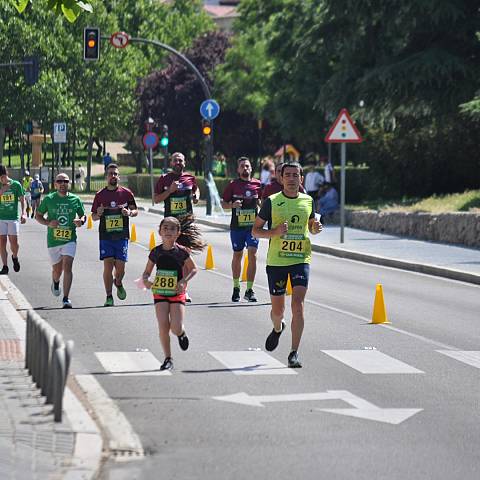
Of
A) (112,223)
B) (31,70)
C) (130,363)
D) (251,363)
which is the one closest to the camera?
(130,363)

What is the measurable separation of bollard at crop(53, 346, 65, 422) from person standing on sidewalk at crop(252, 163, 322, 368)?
3.95 m

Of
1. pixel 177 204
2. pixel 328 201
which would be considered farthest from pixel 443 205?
pixel 177 204

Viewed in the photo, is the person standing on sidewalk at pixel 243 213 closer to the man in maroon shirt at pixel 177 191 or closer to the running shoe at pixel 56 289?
the man in maroon shirt at pixel 177 191

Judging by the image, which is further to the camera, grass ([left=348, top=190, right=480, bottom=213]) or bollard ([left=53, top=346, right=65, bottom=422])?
grass ([left=348, top=190, right=480, bottom=213])

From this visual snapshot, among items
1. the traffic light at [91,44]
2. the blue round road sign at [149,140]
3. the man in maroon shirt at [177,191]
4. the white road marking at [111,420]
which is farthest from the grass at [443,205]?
the white road marking at [111,420]

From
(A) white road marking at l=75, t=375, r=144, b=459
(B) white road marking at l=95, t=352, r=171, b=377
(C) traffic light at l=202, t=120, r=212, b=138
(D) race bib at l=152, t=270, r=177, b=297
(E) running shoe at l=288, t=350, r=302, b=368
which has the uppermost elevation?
(C) traffic light at l=202, t=120, r=212, b=138

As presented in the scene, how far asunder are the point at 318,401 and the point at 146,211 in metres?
42.4

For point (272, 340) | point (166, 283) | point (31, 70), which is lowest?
point (272, 340)

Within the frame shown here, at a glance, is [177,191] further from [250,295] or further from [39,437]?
[39,437]

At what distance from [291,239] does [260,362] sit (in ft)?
3.97

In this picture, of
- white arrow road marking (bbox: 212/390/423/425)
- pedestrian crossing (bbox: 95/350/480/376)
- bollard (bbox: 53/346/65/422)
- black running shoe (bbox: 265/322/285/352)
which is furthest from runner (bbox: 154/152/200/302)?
bollard (bbox: 53/346/65/422)

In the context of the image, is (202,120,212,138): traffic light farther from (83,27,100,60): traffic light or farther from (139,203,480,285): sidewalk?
(139,203,480,285): sidewalk

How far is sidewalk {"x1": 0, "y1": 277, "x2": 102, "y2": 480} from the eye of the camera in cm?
797

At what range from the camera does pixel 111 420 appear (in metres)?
9.66
